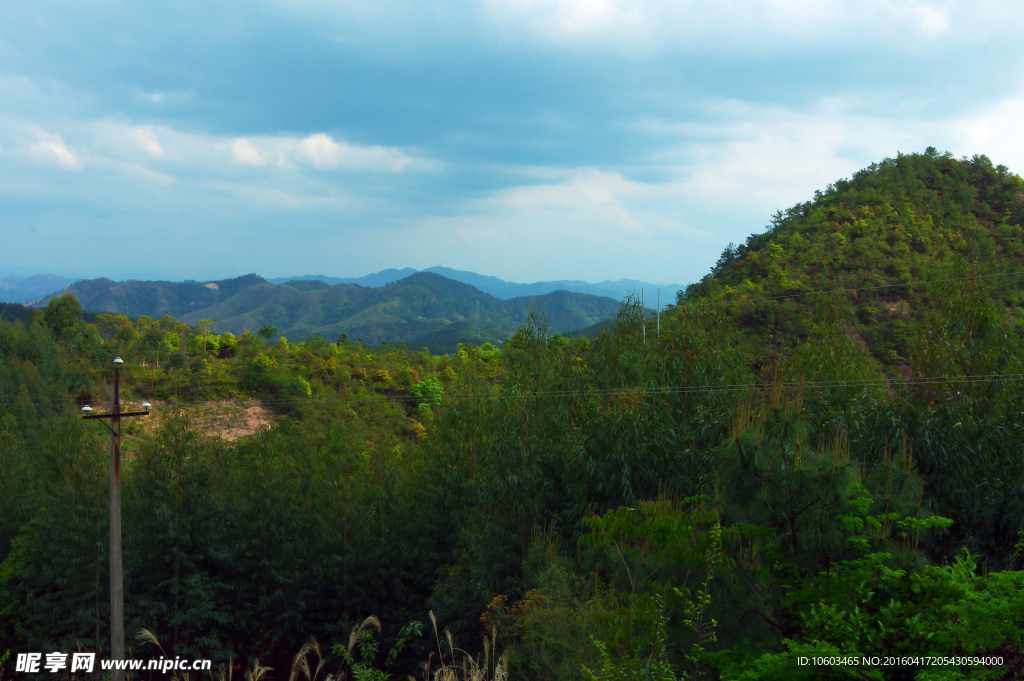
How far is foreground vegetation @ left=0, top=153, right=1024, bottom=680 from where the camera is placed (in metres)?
6.19

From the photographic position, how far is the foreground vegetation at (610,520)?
244 inches

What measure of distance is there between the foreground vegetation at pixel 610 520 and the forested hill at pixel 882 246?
61.9 feet

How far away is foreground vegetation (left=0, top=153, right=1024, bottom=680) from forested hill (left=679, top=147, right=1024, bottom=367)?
18857 mm

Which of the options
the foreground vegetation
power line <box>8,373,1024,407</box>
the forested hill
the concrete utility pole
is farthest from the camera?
the forested hill

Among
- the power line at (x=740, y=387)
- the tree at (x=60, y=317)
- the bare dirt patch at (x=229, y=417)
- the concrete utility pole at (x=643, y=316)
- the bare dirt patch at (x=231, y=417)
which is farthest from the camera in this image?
the tree at (x=60, y=317)

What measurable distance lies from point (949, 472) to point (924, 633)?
6654mm

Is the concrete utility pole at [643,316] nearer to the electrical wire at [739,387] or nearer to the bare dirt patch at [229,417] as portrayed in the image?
the electrical wire at [739,387]

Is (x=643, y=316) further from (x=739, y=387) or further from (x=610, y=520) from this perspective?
(x=610, y=520)

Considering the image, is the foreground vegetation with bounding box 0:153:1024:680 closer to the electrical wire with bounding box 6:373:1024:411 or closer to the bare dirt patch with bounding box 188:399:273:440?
the electrical wire with bounding box 6:373:1024:411

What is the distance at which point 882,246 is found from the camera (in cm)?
4991

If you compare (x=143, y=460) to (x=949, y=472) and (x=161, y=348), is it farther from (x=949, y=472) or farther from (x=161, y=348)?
(x=161, y=348)

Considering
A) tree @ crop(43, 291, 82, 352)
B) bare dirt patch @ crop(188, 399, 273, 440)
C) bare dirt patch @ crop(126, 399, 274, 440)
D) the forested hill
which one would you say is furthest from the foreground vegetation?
tree @ crop(43, 291, 82, 352)

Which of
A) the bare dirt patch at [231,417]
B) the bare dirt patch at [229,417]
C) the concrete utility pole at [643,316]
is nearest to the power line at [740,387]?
the concrete utility pole at [643,316]

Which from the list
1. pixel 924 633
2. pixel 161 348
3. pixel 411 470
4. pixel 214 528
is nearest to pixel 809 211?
pixel 411 470
